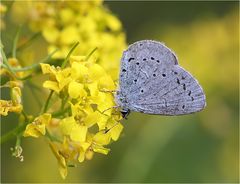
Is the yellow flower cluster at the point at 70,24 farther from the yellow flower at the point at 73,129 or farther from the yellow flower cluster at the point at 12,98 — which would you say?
the yellow flower at the point at 73,129

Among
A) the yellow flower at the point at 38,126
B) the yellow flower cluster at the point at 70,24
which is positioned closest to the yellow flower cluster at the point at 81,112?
the yellow flower at the point at 38,126

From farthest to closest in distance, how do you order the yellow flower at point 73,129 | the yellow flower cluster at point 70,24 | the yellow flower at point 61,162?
the yellow flower cluster at point 70,24
the yellow flower at point 61,162
the yellow flower at point 73,129

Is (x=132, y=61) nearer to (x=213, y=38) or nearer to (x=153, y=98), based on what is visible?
(x=153, y=98)

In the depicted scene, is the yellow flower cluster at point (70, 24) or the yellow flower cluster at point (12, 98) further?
the yellow flower cluster at point (70, 24)

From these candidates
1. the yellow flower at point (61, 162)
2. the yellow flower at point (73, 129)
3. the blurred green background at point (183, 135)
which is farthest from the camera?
A: the blurred green background at point (183, 135)

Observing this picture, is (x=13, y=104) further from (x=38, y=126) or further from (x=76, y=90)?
(x=76, y=90)

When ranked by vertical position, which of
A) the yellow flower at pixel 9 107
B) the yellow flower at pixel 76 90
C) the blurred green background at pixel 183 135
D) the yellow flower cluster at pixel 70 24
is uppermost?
the yellow flower cluster at pixel 70 24
